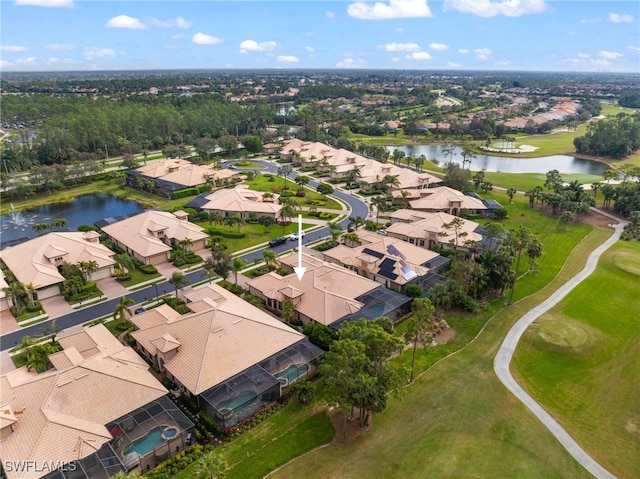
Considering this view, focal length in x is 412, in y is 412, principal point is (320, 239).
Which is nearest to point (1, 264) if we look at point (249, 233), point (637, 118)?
point (249, 233)

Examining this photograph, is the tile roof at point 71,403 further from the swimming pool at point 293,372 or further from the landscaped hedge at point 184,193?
the landscaped hedge at point 184,193

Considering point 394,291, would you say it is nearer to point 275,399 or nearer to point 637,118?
point 275,399

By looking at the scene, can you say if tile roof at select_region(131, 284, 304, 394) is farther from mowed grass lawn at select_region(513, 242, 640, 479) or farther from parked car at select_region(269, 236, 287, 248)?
parked car at select_region(269, 236, 287, 248)

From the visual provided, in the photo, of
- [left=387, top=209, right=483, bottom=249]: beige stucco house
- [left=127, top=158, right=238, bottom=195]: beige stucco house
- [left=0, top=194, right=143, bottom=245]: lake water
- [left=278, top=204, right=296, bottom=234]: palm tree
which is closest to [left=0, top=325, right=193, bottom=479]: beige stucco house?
[left=278, top=204, right=296, bottom=234]: palm tree

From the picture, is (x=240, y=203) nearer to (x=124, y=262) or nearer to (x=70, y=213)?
(x=124, y=262)

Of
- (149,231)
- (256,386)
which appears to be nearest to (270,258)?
(256,386)
